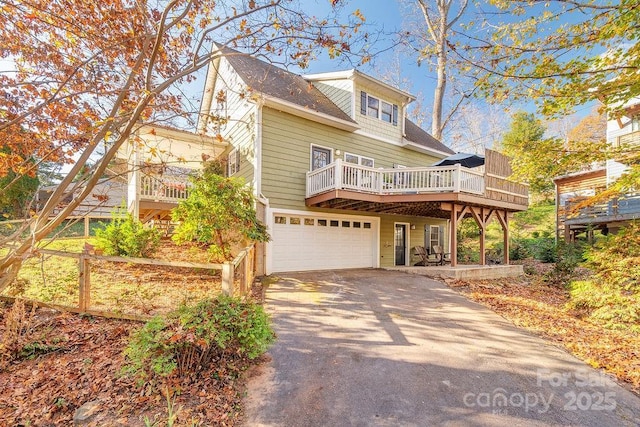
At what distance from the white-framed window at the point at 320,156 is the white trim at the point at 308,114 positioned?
949 millimetres

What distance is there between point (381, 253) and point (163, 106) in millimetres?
9553

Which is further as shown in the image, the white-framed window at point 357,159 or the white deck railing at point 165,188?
the white-framed window at point 357,159

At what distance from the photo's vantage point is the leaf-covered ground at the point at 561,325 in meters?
3.90

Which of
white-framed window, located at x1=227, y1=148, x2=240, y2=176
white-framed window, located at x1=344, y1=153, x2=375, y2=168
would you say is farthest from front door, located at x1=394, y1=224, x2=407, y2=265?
white-framed window, located at x1=227, y1=148, x2=240, y2=176

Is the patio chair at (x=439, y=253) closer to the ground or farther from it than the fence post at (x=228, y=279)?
closer to the ground

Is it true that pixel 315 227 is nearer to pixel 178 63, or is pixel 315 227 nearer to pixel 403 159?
pixel 403 159

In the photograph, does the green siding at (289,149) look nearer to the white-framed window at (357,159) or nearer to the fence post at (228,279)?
the white-framed window at (357,159)

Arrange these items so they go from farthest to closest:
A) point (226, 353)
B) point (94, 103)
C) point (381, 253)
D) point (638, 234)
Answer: point (381, 253)
point (638, 234)
point (94, 103)
point (226, 353)

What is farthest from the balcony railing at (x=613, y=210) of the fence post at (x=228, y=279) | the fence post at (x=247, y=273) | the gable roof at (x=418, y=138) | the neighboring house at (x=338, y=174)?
the fence post at (x=228, y=279)

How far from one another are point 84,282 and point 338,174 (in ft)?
20.9

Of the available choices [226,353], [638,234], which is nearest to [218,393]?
[226,353]

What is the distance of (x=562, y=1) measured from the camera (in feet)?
13.1

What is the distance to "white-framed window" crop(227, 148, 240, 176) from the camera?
11.1 metres

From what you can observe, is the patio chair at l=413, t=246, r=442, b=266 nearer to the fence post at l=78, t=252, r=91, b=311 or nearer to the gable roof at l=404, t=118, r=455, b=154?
the gable roof at l=404, t=118, r=455, b=154
